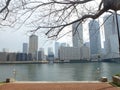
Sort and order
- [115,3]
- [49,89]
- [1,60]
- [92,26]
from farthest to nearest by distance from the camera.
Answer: [1,60] < [49,89] < [92,26] < [115,3]

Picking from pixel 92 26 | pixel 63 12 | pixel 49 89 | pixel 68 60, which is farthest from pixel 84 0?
pixel 68 60

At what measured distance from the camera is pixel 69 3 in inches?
257

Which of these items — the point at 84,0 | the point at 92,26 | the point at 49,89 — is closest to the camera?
the point at 84,0

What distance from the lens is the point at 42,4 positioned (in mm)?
6672

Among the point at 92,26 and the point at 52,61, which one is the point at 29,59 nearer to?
the point at 52,61

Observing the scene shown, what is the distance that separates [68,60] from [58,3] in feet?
475

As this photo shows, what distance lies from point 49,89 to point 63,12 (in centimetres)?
719

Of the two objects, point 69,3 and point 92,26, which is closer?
point 69,3

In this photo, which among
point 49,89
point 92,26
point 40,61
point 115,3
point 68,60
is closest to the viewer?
point 115,3

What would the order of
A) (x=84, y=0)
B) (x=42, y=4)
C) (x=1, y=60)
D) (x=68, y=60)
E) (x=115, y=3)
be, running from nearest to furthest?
1. (x=115, y=3)
2. (x=84, y=0)
3. (x=42, y=4)
4. (x=68, y=60)
5. (x=1, y=60)

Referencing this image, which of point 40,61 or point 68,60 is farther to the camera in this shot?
point 40,61

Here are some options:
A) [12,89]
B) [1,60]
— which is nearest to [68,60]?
[1,60]

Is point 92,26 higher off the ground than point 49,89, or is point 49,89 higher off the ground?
point 92,26

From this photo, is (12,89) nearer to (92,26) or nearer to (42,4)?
(92,26)
